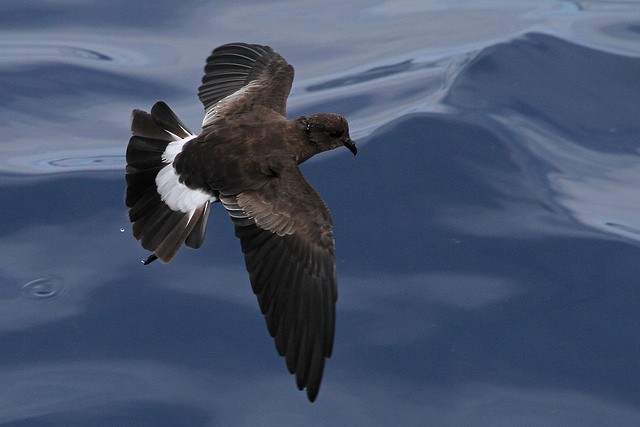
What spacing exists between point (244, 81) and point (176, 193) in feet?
3.59

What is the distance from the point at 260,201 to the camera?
4.93 metres

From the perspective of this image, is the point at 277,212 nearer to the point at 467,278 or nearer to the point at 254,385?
the point at 254,385

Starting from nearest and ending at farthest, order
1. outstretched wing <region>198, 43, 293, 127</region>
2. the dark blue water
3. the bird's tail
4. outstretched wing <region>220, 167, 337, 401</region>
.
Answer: outstretched wing <region>220, 167, 337, 401</region> → the bird's tail → the dark blue water → outstretched wing <region>198, 43, 293, 127</region>

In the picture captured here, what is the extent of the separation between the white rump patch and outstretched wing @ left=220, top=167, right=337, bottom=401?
0.14 metres

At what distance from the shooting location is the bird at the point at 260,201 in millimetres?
4527

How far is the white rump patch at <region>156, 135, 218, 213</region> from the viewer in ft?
16.7

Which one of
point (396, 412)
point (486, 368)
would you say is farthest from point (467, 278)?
point (396, 412)

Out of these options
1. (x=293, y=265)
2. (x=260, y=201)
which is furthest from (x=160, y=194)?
(x=293, y=265)

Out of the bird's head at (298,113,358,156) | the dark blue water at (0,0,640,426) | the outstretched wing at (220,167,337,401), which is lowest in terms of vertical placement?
the dark blue water at (0,0,640,426)

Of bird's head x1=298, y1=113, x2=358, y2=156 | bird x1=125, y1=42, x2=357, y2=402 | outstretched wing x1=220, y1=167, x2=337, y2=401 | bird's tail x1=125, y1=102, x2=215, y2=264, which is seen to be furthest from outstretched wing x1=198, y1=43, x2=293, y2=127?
outstretched wing x1=220, y1=167, x2=337, y2=401

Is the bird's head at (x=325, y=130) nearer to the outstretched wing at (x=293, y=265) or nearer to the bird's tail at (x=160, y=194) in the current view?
the outstretched wing at (x=293, y=265)

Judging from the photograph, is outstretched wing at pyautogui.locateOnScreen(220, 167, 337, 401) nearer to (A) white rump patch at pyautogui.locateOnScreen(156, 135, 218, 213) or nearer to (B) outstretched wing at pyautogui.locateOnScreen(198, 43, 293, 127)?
(A) white rump patch at pyautogui.locateOnScreen(156, 135, 218, 213)

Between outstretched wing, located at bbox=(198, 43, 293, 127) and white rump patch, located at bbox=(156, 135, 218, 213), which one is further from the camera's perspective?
outstretched wing, located at bbox=(198, 43, 293, 127)

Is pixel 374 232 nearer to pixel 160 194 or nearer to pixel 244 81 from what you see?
pixel 244 81
